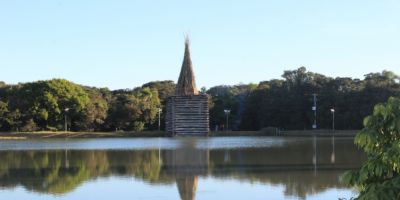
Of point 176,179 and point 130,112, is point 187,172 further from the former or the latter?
point 130,112

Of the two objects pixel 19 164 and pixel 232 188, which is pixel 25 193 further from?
pixel 19 164

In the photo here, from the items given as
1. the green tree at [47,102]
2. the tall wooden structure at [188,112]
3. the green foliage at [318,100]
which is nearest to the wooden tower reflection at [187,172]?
the tall wooden structure at [188,112]

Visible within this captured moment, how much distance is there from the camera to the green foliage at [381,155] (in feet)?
12.9

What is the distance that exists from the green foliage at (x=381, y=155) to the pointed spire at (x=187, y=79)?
207 feet

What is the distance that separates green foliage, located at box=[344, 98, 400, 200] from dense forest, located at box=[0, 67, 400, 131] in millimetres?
65710

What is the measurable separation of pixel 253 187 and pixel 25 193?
5.78m

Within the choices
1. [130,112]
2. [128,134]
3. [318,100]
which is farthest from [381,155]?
[318,100]

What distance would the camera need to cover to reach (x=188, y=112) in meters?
67.2

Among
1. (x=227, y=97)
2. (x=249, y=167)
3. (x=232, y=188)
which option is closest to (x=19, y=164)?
(x=249, y=167)

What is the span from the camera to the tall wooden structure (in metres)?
66.4

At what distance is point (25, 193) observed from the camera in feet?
47.9

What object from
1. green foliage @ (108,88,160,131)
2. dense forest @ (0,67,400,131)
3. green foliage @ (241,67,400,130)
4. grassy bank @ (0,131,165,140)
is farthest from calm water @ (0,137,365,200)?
green foliage @ (241,67,400,130)

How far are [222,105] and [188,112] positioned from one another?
17.0 metres

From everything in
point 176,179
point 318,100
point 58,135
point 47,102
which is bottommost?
point 176,179
